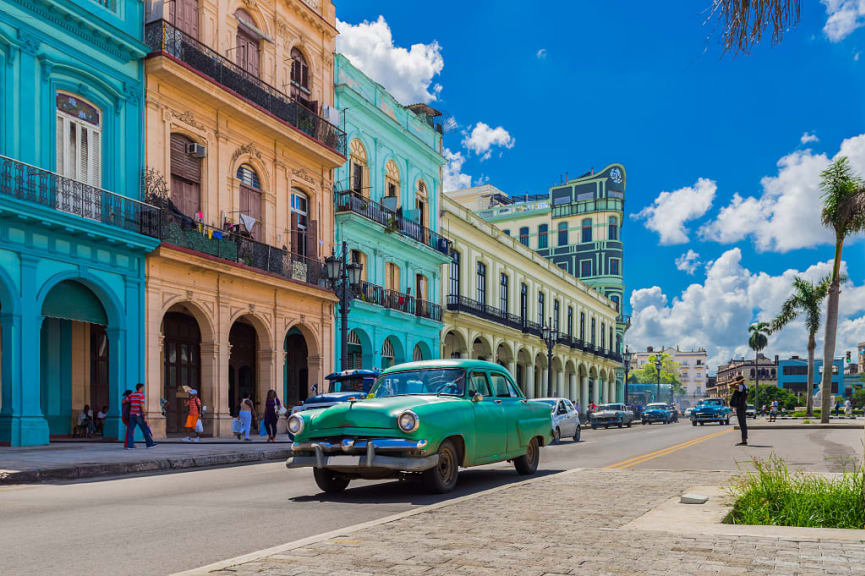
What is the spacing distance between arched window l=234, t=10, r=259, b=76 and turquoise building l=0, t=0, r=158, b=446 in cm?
489

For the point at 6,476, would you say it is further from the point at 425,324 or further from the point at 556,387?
the point at 556,387

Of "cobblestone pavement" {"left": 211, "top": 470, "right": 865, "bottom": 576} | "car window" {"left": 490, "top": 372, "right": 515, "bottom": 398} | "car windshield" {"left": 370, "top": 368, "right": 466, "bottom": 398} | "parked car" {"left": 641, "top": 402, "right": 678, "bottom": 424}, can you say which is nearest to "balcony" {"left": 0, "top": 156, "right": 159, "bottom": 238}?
"car windshield" {"left": 370, "top": 368, "right": 466, "bottom": 398}

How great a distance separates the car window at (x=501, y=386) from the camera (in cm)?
1164

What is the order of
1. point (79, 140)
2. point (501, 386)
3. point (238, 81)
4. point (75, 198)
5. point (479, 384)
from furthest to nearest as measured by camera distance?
point (238, 81)
point (79, 140)
point (75, 198)
point (501, 386)
point (479, 384)

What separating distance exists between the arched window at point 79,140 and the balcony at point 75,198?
63 cm

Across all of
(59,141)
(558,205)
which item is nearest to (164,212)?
(59,141)

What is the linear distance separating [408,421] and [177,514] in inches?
105

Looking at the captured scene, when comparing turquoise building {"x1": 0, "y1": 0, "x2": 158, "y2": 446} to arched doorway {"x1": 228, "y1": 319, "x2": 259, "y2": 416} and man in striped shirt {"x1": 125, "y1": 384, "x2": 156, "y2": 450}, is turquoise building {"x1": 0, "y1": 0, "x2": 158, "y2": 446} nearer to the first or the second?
man in striped shirt {"x1": 125, "y1": 384, "x2": 156, "y2": 450}

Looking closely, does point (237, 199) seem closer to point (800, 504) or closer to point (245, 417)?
point (245, 417)

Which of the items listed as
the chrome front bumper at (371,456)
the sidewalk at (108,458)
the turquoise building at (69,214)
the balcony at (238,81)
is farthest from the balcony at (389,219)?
the chrome front bumper at (371,456)

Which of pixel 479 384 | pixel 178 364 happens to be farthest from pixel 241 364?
pixel 479 384

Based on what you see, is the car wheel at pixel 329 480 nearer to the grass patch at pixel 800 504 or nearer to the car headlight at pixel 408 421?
the car headlight at pixel 408 421

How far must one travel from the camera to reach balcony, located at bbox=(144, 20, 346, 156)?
22844 mm

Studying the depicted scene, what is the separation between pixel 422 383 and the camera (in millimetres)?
10828
